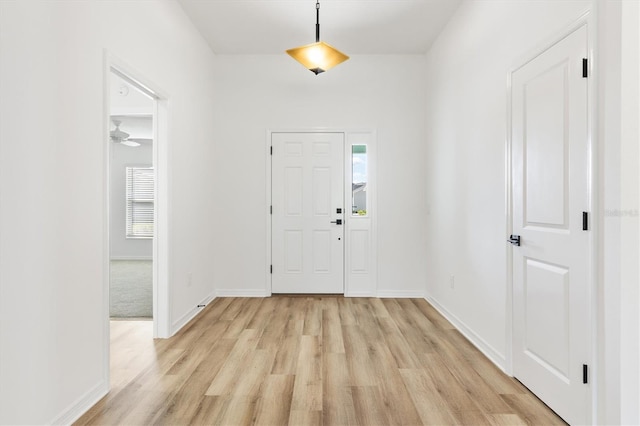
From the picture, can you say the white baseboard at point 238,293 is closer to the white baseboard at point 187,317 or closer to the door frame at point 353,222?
the door frame at point 353,222

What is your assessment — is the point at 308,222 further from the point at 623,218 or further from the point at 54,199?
the point at 623,218

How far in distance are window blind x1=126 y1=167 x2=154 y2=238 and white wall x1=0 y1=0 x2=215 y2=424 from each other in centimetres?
580

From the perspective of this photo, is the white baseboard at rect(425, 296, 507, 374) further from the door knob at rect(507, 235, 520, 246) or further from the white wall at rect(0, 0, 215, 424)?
the white wall at rect(0, 0, 215, 424)

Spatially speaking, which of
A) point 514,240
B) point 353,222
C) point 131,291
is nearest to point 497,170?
point 514,240

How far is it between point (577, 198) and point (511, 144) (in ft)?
2.44

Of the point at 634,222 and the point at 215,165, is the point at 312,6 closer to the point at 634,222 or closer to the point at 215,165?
the point at 215,165

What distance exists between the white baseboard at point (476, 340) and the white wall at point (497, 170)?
0.02 m

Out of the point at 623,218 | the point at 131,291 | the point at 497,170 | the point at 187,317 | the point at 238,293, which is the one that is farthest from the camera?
the point at 131,291

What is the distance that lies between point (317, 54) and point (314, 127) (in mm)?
1514

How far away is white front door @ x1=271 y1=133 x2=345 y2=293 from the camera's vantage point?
14.9ft

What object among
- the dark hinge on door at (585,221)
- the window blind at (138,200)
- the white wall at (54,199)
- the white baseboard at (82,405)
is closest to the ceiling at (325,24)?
the white wall at (54,199)

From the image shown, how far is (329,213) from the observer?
4.57 meters

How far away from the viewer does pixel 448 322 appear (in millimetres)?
3529

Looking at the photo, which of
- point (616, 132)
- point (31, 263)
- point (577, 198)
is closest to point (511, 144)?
Result: point (577, 198)
